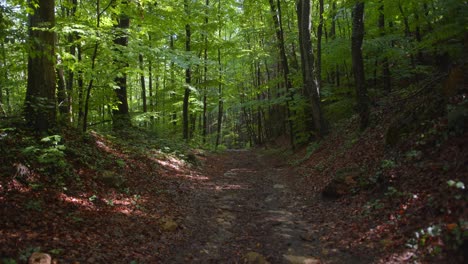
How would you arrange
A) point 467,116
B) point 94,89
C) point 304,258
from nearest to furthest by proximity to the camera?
point 304,258, point 467,116, point 94,89

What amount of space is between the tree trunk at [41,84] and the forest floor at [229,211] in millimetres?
520

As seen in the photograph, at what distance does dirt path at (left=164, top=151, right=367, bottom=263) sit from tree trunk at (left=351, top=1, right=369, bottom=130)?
382cm

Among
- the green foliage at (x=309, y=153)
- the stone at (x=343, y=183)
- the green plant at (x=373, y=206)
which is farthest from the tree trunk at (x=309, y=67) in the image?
the green plant at (x=373, y=206)

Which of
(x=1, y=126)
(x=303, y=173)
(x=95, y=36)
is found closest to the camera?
(x=1, y=126)

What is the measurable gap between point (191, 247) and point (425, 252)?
13.3 ft

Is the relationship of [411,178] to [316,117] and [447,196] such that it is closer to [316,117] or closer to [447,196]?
[447,196]

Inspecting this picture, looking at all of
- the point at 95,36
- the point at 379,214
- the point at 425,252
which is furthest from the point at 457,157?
the point at 95,36

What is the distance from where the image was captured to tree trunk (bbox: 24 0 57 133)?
24.9 ft

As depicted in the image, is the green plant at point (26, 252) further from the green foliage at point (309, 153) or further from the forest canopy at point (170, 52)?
the green foliage at point (309, 153)

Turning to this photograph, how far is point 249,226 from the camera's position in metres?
7.33

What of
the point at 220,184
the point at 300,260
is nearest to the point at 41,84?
the point at 220,184

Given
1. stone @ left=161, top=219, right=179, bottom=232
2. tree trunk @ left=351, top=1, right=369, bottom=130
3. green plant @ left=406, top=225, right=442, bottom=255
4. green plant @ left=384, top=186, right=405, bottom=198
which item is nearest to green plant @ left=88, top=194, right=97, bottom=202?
stone @ left=161, top=219, right=179, bottom=232

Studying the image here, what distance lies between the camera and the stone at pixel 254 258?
17.9 feet

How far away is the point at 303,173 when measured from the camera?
12.3 m
